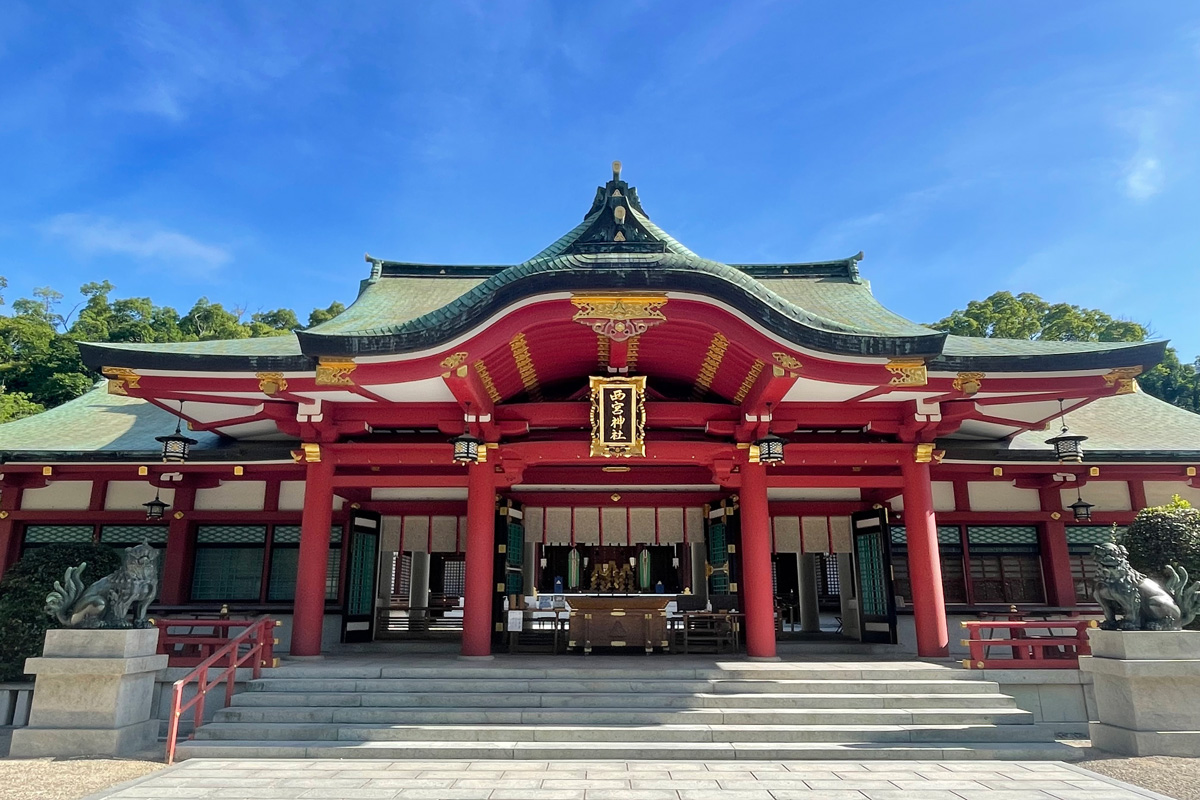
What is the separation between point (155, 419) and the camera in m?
14.5

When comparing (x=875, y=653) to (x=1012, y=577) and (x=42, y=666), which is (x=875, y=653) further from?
(x=42, y=666)

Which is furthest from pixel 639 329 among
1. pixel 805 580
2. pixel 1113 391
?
pixel 805 580

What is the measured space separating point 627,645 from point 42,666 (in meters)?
8.12

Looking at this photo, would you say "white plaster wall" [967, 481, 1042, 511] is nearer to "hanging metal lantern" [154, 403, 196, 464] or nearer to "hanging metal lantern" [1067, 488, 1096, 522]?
"hanging metal lantern" [1067, 488, 1096, 522]

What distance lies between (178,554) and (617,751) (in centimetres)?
965

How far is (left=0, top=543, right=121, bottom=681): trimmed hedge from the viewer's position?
9.73 meters

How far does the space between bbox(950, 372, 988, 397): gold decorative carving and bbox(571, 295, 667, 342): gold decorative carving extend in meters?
4.13

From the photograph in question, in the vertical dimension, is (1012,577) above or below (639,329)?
below

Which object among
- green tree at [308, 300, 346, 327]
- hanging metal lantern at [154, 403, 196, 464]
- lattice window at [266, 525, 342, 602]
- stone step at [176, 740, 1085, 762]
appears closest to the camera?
stone step at [176, 740, 1085, 762]

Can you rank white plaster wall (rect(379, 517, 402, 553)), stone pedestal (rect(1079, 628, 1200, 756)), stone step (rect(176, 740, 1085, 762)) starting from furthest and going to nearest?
white plaster wall (rect(379, 517, 402, 553)) → stone step (rect(176, 740, 1085, 762)) → stone pedestal (rect(1079, 628, 1200, 756))

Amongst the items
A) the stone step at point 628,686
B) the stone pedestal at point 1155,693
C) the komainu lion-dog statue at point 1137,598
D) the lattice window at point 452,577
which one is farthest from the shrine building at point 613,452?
the lattice window at point 452,577

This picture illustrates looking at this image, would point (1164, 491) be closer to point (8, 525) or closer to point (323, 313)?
point (8, 525)

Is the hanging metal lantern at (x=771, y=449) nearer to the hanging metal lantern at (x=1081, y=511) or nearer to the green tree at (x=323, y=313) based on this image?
the hanging metal lantern at (x=1081, y=511)

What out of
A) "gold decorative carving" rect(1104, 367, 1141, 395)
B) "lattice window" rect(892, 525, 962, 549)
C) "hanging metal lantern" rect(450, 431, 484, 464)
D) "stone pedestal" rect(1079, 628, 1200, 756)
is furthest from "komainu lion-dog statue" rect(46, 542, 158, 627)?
"gold decorative carving" rect(1104, 367, 1141, 395)
